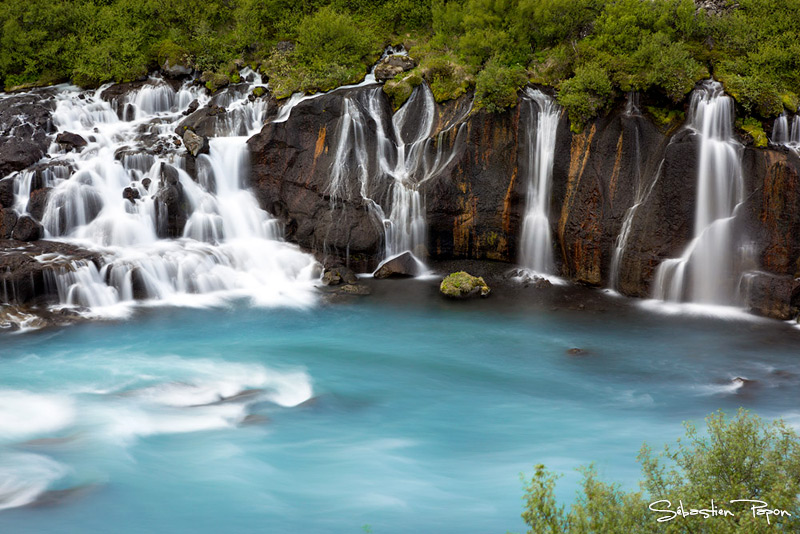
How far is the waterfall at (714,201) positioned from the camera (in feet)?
68.0

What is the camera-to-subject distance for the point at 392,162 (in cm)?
2602

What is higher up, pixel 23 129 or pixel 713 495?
pixel 23 129

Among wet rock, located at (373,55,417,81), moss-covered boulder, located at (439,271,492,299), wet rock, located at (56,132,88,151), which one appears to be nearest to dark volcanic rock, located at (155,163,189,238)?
wet rock, located at (56,132,88,151)

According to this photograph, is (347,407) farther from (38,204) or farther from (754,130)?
(38,204)

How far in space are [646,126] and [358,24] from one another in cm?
1752

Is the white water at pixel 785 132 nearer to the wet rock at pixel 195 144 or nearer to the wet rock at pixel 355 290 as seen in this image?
the wet rock at pixel 355 290

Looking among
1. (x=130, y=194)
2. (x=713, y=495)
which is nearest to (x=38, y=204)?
(x=130, y=194)

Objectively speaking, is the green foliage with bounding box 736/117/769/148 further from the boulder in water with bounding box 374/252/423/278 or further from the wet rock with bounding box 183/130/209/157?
the wet rock with bounding box 183/130/209/157

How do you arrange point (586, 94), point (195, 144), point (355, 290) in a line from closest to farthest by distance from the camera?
1. point (586, 94)
2. point (355, 290)
3. point (195, 144)

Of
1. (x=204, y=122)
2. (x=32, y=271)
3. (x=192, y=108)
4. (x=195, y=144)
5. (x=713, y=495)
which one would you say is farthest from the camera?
(x=192, y=108)

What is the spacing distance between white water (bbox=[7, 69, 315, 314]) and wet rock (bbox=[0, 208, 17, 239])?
0.48 metres

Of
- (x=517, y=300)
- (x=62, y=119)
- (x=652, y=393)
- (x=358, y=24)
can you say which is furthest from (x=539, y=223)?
(x=62, y=119)

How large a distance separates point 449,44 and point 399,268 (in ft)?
37.3

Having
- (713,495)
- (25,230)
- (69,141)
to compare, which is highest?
(69,141)
